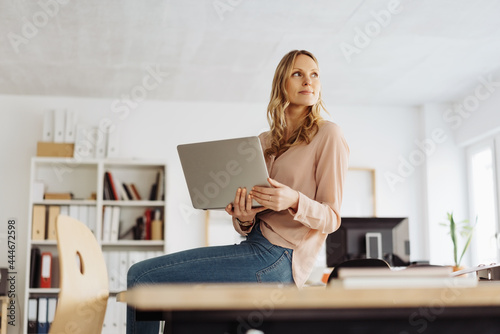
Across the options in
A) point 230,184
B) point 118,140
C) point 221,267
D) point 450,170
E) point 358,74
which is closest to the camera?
point 221,267

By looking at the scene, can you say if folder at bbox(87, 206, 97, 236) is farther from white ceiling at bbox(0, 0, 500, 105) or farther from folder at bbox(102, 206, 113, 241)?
white ceiling at bbox(0, 0, 500, 105)

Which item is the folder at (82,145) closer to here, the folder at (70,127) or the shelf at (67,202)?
the folder at (70,127)

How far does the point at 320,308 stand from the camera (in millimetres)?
872

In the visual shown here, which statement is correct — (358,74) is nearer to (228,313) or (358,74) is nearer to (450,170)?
(450,170)

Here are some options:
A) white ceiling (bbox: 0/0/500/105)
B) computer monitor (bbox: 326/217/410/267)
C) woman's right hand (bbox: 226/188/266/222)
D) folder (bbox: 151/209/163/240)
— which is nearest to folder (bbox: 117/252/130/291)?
folder (bbox: 151/209/163/240)

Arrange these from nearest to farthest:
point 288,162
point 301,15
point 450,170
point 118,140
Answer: point 288,162 → point 301,15 → point 118,140 → point 450,170

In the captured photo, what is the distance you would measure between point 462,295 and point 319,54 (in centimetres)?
395

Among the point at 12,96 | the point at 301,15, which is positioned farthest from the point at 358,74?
the point at 12,96

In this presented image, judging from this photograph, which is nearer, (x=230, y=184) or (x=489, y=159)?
(x=230, y=184)

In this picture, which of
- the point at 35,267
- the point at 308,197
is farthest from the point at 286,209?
the point at 35,267

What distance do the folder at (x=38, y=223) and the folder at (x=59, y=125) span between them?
686 millimetres

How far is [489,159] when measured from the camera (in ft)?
19.0

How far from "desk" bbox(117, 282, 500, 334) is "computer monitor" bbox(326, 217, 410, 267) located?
3.08 metres

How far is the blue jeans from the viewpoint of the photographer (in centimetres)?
139
